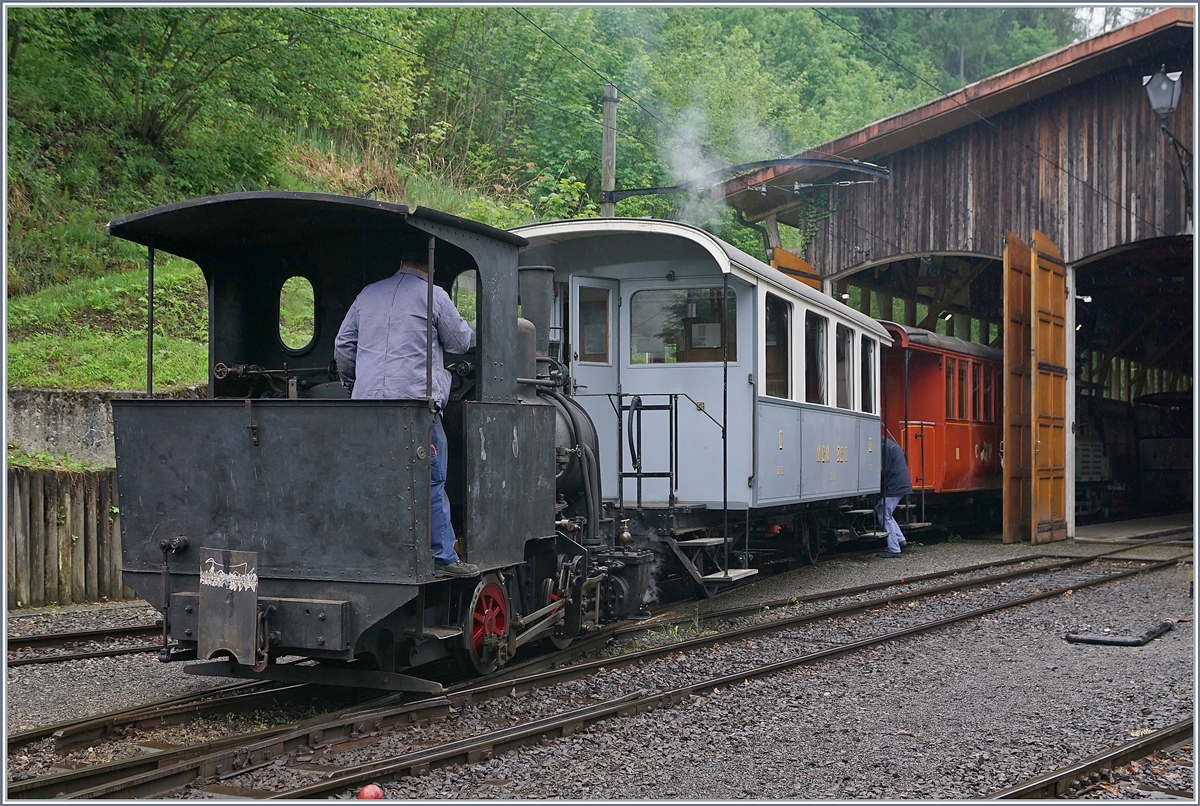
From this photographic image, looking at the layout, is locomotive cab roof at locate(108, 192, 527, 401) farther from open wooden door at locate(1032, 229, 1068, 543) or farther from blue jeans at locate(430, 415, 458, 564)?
open wooden door at locate(1032, 229, 1068, 543)

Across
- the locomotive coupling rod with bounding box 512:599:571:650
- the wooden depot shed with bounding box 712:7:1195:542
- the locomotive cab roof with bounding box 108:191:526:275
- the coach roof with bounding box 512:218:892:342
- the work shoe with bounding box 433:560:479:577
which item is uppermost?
the wooden depot shed with bounding box 712:7:1195:542

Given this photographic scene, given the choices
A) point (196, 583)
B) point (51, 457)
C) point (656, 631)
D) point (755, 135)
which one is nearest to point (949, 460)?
point (656, 631)

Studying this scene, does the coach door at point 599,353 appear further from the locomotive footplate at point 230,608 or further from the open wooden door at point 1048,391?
the open wooden door at point 1048,391

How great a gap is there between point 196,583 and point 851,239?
15.6m

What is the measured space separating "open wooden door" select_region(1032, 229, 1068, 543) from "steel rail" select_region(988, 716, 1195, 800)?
11.4 m

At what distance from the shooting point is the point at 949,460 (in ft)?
56.2

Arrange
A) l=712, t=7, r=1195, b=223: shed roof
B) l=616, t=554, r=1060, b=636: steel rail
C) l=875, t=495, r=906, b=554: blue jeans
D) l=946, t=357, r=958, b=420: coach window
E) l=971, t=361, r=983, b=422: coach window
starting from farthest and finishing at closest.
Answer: l=971, t=361, r=983, b=422: coach window, l=946, t=357, r=958, b=420: coach window, l=875, t=495, r=906, b=554: blue jeans, l=712, t=7, r=1195, b=223: shed roof, l=616, t=554, r=1060, b=636: steel rail

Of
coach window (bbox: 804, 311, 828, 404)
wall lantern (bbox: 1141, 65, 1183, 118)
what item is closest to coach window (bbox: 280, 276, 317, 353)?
coach window (bbox: 804, 311, 828, 404)

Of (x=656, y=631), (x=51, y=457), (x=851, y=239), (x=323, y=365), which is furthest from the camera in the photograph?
(x=851, y=239)

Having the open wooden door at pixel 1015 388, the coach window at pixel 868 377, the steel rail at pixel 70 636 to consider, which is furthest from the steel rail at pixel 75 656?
the open wooden door at pixel 1015 388

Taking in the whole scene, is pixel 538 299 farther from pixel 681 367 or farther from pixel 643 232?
pixel 681 367

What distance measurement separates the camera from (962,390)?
1784 centimetres

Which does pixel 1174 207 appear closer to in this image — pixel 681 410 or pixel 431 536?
pixel 681 410

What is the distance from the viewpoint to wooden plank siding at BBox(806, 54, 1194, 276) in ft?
53.2
